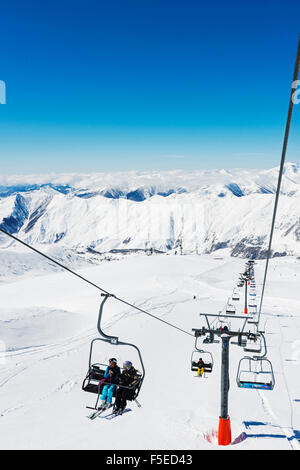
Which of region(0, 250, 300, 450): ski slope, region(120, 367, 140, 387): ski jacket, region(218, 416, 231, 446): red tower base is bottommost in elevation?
region(0, 250, 300, 450): ski slope

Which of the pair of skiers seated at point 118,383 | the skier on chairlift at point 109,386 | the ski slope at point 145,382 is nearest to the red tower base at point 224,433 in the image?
the ski slope at point 145,382

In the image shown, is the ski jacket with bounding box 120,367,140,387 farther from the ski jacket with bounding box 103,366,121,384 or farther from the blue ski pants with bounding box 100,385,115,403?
the blue ski pants with bounding box 100,385,115,403

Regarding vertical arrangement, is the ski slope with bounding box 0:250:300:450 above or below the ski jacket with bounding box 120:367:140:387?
below

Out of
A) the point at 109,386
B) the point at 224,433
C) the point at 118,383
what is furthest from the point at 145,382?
the point at 118,383

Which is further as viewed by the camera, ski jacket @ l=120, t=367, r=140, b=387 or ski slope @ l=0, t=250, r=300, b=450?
ski slope @ l=0, t=250, r=300, b=450

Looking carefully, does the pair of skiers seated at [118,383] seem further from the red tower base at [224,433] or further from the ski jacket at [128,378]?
the red tower base at [224,433]

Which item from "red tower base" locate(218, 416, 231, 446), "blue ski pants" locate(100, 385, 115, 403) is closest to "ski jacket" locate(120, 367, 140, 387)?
"blue ski pants" locate(100, 385, 115, 403)

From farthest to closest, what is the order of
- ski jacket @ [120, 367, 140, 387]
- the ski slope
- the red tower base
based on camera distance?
the ski slope → the red tower base → ski jacket @ [120, 367, 140, 387]
